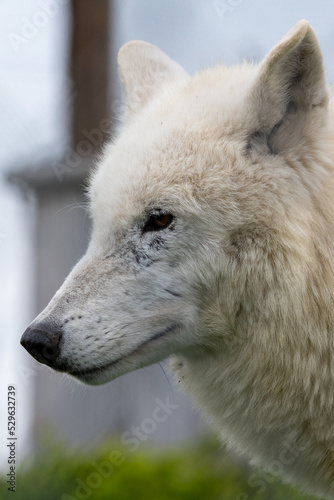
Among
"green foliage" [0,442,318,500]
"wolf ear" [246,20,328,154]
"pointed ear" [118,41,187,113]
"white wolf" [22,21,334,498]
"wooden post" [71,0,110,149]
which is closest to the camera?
"wolf ear" [246,20,328,154]

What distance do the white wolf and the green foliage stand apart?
1796 mm

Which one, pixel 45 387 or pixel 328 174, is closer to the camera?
pixel 328 174

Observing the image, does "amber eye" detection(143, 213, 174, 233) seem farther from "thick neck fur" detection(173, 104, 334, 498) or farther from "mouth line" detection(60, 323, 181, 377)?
"mouth line" detection(60, 323, 181, 377)

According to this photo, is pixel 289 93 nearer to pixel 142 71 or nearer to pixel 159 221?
pixel 159 221

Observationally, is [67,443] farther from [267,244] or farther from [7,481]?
[267,244]

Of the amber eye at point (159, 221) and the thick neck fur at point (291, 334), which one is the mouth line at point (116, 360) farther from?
the amber eye at point (159, 221)

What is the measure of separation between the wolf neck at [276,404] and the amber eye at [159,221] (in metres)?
0.67

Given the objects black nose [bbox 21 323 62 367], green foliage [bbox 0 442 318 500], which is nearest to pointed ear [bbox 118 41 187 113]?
black nose [bbox 21 323 62 367]

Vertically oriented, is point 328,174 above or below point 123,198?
below

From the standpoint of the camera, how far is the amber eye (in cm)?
314

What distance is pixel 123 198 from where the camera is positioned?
3.19 m

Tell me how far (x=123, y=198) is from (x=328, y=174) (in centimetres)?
95

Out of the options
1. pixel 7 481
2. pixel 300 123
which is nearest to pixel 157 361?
pixel 300 123

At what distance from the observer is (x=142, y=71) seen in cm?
419
